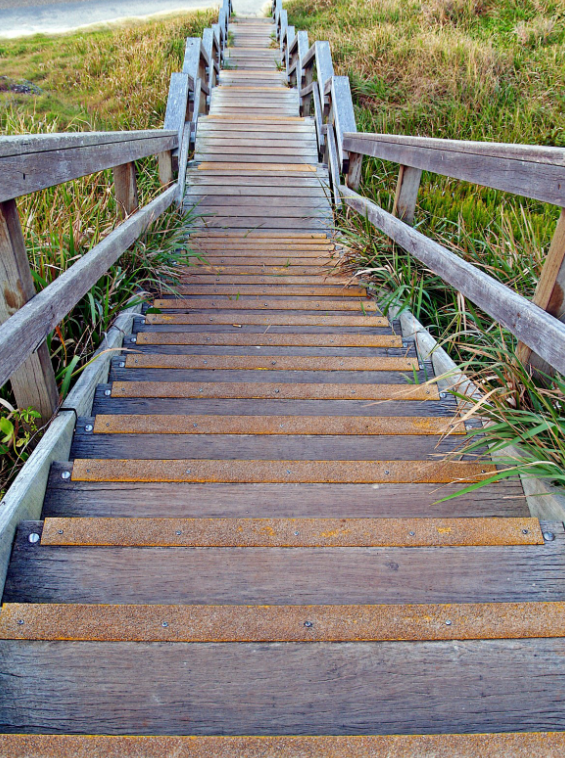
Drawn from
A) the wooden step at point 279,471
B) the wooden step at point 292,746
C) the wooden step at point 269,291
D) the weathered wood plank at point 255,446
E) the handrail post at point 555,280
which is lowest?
the wooden step at point 269,291

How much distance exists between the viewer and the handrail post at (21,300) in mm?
1559

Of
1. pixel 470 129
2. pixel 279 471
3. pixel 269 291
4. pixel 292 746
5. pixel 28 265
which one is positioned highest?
pixel 28 265

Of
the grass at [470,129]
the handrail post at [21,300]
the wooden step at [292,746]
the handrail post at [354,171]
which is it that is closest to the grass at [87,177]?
the handrail post at [21,300]

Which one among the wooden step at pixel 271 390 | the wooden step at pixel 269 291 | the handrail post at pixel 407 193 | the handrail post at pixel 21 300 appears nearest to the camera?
the handrail post at pixel 21 300

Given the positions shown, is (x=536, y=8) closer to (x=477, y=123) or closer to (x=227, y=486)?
(x=477, y=123)

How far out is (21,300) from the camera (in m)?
1.67

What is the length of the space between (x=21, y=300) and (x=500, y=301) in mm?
1653

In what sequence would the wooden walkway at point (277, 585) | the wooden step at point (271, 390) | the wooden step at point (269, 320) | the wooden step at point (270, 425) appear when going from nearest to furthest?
the wooden walkway at point (277, 585) → the wooden step at point (270, 425) → the wooden step at point (271, 390) → the wooden step at point (269, 320)

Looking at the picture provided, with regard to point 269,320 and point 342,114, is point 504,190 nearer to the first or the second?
point 269,320

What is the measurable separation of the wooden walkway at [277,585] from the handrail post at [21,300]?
0.65ft

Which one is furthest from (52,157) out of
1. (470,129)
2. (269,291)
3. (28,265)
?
(470,129)

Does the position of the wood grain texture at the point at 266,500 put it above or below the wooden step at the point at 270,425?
above

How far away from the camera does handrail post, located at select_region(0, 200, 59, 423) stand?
1559mm

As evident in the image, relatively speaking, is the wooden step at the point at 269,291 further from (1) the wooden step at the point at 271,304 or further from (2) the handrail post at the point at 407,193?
(2) the handrail post at the point at 407,193
